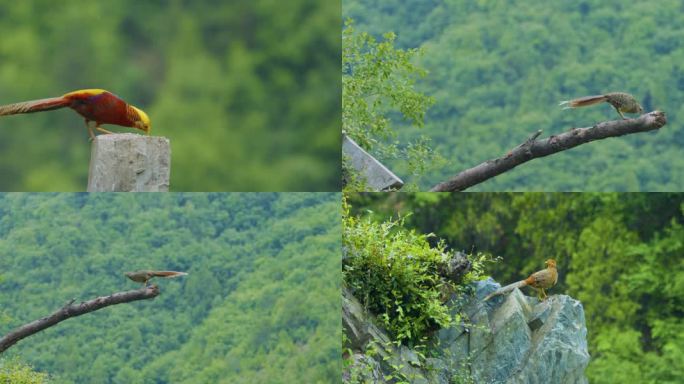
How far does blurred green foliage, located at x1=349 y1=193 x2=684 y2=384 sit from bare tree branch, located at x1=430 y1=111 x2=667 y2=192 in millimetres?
3309

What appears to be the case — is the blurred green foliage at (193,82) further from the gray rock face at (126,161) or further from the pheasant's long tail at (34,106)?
the gray rock face at (126,161)

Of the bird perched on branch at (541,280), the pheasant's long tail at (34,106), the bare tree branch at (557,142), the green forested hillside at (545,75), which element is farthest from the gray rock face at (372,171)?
the green forested hillside at (545,75)

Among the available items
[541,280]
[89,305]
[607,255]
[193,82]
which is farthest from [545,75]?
[89,305]

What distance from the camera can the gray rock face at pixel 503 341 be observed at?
586 centimetres

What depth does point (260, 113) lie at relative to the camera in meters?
14.2

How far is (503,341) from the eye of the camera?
603cm

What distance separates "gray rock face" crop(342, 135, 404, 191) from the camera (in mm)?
7031

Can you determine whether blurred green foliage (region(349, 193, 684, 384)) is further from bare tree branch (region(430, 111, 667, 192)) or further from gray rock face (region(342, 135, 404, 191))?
bare tree branch (region(430, 111, 667, 192))

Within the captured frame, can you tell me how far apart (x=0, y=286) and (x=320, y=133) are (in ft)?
19.7

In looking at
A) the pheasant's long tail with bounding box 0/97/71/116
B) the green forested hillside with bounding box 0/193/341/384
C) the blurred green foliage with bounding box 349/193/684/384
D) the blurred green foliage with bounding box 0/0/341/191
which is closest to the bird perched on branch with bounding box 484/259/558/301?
the green forested hillside with bounding box 0/193/341/384

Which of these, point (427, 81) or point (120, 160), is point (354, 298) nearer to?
point (120, 160)

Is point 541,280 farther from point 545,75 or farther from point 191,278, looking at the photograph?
point 545,75

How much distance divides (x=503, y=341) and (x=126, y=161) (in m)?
2.52

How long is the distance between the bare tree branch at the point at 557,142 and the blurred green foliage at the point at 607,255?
10.9 feet
